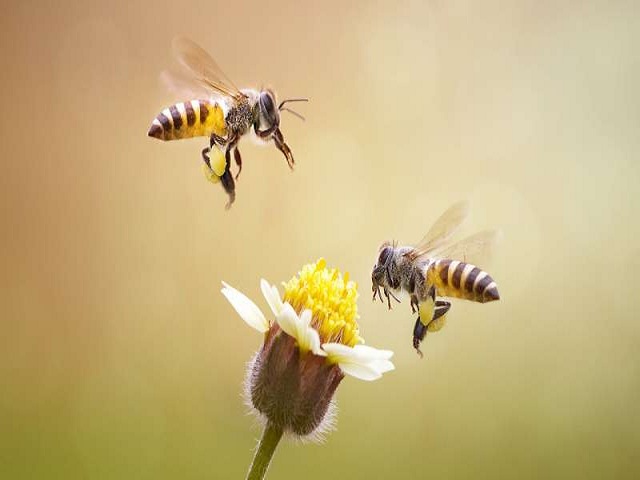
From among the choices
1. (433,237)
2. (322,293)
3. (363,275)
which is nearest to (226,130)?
(322,293)

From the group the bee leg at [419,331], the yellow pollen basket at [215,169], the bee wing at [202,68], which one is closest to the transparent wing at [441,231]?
the bee leg at [419,331]

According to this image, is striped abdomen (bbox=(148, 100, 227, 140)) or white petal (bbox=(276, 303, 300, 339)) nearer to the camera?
white petal (bbox=(276, 303, 300, 339))

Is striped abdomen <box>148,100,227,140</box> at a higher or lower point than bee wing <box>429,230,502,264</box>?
lower

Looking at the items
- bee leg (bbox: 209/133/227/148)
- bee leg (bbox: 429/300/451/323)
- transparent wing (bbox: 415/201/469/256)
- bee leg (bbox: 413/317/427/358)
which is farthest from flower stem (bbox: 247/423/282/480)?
transparent wing (bbox: 415/201/469/256)

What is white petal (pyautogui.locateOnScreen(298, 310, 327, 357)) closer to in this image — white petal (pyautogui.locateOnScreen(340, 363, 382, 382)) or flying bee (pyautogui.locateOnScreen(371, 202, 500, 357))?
white petal (pyautogui.locateOnScreen(340, 363, 382, 382))

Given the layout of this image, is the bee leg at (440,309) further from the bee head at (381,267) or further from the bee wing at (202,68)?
the bee wing at (202,68)

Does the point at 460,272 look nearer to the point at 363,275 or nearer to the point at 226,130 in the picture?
the point at 226,130
